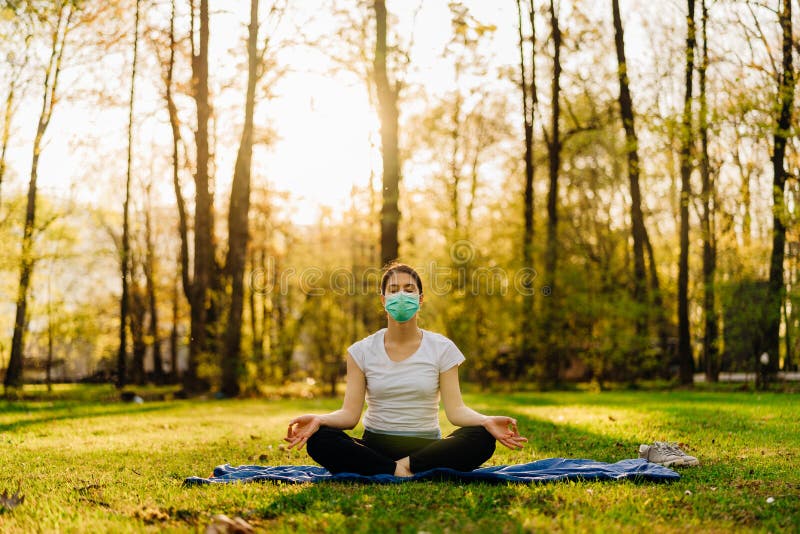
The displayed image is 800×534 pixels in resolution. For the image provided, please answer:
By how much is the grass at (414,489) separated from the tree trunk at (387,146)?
5.29m

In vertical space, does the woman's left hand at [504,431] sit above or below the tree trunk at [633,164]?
below

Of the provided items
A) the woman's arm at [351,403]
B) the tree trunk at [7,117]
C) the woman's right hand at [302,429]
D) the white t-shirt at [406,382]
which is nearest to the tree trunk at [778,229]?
the white t-shirt at [406,382]

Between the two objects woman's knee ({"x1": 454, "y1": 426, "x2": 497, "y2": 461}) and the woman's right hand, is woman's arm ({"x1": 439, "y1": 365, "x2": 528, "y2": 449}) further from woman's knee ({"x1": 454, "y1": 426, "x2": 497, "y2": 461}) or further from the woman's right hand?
the woman's right hand

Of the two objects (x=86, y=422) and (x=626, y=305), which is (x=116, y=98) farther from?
(x=626, y=305)

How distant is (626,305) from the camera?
21094 millimetres

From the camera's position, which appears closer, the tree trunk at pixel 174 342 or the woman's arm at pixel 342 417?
the woman's arm at pixel 342 417

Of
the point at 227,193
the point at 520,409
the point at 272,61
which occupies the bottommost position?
the point at 520,409

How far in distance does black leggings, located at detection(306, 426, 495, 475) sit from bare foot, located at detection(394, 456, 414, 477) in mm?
26

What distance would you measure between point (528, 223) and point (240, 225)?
8200mm

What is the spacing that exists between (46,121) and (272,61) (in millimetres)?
6597

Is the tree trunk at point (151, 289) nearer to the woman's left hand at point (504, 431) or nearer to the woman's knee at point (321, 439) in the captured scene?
the woman's knee at point (321, 439)

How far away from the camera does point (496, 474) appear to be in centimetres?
565

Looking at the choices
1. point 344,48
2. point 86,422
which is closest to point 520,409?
point 86,422

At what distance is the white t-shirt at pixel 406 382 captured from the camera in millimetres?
6043
